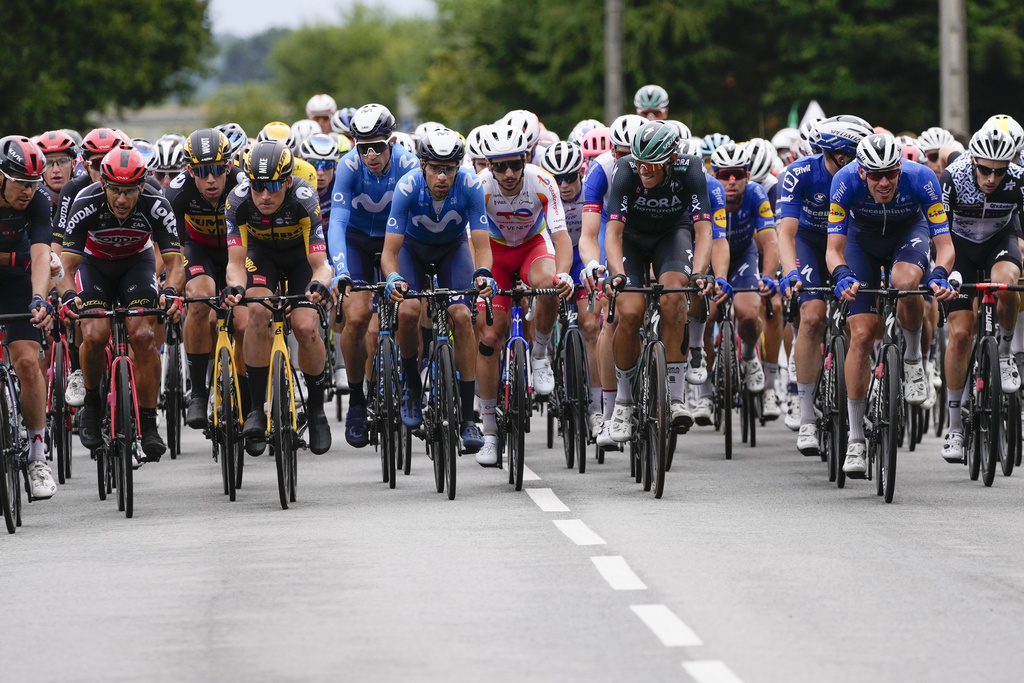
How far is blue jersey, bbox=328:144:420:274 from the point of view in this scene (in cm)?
1290

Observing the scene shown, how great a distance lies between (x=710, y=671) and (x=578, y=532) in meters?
3.17

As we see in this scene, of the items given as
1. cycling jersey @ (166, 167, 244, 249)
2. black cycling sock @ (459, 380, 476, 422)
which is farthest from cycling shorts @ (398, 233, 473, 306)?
cycling jersey @ (166, 167, 244, 249)

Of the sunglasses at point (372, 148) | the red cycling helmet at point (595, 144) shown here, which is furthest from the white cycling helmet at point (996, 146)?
the red cycling helmet at point (595, 144)

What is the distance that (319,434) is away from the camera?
11.9 metres

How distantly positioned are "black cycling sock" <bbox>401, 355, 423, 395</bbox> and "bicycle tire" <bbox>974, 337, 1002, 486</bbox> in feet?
11.4

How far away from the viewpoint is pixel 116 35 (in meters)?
42.9

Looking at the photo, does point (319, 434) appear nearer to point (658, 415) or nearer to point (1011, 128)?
point (658, 415)

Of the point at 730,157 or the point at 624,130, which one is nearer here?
the point at 624,130

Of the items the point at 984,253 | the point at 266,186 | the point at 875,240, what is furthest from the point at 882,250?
the point at 266,186

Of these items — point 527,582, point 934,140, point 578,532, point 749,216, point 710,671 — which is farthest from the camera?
point 934,140

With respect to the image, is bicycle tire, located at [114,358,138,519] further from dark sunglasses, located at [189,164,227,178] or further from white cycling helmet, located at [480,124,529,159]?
white cycling helmet, located at [480,124,529,159]

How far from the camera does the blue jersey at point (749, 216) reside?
1517 centimetres

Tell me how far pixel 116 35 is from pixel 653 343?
33.7m

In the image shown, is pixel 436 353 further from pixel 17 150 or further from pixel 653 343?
pixel 17 150
